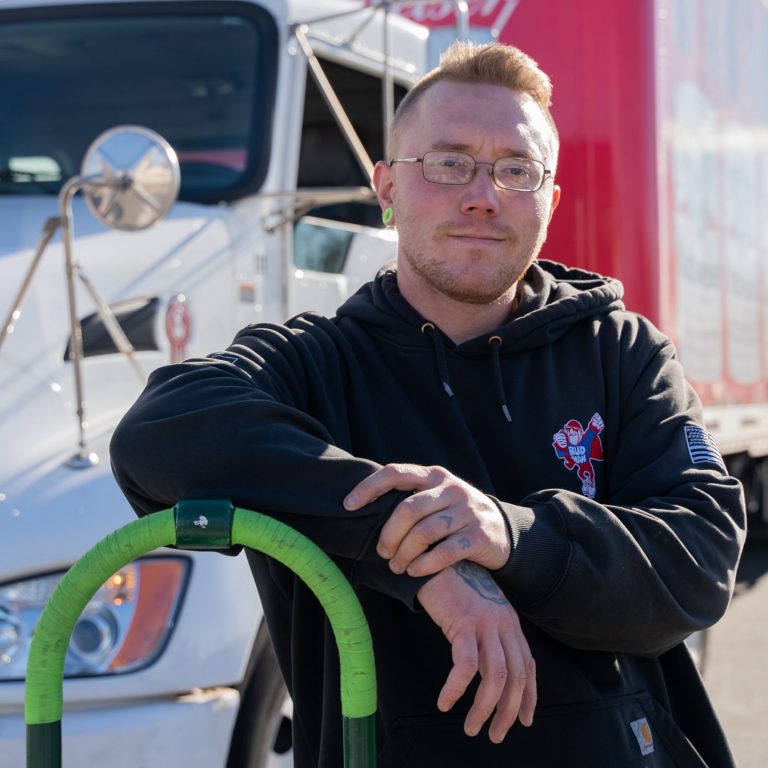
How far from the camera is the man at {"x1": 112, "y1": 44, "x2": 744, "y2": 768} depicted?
68.6 inches

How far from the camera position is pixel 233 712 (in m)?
3.09

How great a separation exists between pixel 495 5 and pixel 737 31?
2.11 meters

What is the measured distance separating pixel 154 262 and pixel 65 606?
255cm

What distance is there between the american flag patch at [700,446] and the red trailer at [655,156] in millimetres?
3113

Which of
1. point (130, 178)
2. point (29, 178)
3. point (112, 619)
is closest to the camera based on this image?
point (112, 619)

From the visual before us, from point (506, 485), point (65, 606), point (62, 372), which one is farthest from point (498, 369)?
point (62, 372)

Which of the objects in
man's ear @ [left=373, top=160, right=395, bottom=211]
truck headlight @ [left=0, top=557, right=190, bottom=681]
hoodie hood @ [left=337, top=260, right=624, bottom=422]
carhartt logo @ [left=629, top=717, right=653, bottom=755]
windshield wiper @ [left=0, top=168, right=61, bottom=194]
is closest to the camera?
carhartt logo @ [left=629, top=717, right=653, bottom=755]

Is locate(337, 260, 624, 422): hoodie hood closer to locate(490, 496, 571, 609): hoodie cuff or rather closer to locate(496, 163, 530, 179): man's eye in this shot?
locate(496, 163, 530, 179): man's eye

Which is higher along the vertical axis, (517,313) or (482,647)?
(517,313)

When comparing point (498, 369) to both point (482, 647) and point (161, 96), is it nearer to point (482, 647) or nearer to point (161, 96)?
point (482, 647)

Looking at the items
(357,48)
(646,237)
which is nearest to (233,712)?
(357,48)

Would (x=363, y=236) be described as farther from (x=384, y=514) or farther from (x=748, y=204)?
(x=748, y=204)

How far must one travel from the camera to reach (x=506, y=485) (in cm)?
206

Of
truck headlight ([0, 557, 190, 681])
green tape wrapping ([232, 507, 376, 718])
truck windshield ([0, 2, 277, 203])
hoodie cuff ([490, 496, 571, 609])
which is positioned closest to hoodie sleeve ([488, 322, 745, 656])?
hoodie cuff ([490, 496, 571, 609])
